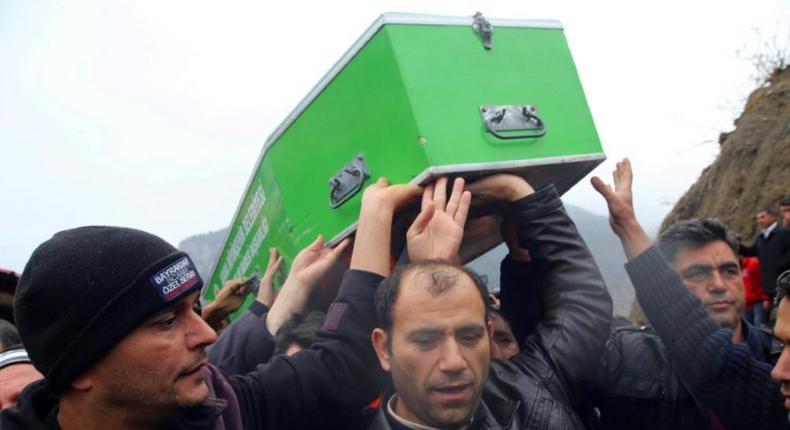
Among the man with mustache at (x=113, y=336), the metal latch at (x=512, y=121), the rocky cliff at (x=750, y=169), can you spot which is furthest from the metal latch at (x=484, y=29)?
the rocky cliff at (x=750, y=169)

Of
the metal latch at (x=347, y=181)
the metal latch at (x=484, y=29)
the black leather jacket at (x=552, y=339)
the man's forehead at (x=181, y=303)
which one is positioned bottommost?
the black leather jacket at (x=552, y=339)

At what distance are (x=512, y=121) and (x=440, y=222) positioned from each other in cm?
39

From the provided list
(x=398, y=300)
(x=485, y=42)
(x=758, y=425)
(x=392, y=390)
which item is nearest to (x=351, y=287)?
(x=398, y=300)

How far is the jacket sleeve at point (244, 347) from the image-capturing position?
2.38 meters

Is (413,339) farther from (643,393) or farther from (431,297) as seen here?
(643,393)

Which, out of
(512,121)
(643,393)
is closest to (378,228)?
(512,121)

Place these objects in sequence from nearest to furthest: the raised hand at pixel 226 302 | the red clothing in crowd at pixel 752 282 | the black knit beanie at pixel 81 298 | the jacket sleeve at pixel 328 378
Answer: the black knit beanie at pixel 81 298
the jacket sleeve at pixel 328 378
the raised hand at pixel 226 302
the red clothing in crowd at pixel 752 282

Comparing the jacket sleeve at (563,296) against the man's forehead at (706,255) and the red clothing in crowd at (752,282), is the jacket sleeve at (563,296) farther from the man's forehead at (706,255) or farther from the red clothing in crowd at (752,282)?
the red clothing in crowd at (752,282)

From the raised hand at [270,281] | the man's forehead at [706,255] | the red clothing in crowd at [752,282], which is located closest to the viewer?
the man's forehead at [706,255]

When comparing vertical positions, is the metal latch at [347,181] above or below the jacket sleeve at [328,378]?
above

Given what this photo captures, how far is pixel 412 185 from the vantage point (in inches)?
81.0

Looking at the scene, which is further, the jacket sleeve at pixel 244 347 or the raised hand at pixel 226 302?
the raised hand at pixel 226 302

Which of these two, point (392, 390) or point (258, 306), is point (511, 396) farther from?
point (258, 306)

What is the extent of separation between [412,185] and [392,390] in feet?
1.91
